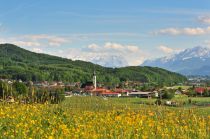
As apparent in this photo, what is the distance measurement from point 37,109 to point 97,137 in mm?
6385

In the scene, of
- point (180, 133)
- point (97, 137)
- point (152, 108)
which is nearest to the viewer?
point (97, 137)

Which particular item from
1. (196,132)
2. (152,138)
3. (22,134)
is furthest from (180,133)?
(22,134)

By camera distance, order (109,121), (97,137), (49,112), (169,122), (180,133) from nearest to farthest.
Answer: (97,137)
(180,133)
(109,121)
(169,122)
(49,112)

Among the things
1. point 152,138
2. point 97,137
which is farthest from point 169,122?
point 97,137

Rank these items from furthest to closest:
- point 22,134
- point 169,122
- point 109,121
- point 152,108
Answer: point 152,108 < point 169,122 < point 109,121 < point 22,134

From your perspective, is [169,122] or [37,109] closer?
[169,122]

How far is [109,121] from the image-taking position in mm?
12875

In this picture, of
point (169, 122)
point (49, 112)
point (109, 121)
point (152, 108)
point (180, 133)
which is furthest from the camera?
point (152, 108)

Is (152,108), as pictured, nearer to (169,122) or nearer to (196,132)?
(169,122)

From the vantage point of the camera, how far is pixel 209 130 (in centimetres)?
1258

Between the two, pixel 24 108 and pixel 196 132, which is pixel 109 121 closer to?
pixel 196 132

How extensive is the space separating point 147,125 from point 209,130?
1.78 m

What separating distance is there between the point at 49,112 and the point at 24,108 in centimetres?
95

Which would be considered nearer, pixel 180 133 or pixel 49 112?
pixel 180 133
